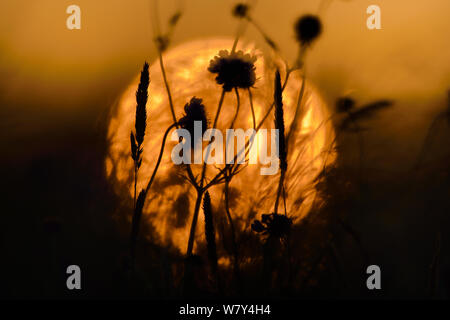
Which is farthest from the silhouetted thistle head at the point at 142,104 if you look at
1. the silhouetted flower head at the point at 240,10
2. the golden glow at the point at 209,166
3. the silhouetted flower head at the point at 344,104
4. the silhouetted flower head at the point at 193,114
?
the silhouetted flower head at the point at 344,104

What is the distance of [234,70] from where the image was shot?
1.35m

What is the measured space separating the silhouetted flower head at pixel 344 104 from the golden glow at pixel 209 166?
66 millimetres

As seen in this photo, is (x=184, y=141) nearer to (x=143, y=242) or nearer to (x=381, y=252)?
(x=143, y=242)

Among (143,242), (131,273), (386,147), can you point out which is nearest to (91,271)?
(143,242)

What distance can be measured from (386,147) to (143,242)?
86 cm

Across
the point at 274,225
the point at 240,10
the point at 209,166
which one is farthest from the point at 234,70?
the point at 274,225

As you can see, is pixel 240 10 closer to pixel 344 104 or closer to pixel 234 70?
pixel 234 70

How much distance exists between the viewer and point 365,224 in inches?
58.1

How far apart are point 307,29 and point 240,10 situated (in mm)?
223

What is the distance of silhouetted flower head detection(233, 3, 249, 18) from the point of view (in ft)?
4.60

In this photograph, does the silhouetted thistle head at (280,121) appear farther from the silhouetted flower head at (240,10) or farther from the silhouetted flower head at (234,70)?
the silhouetted flower head at (240,10)

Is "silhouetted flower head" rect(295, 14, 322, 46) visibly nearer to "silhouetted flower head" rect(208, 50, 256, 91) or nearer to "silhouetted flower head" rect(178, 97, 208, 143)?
"silhouetted flower head" rect(208, 50, 256, 91)

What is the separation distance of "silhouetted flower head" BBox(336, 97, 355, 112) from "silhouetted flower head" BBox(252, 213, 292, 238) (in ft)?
1.53

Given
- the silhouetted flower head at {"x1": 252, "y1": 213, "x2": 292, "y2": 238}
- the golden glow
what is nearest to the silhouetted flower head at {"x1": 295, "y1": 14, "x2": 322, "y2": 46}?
the golden glow
